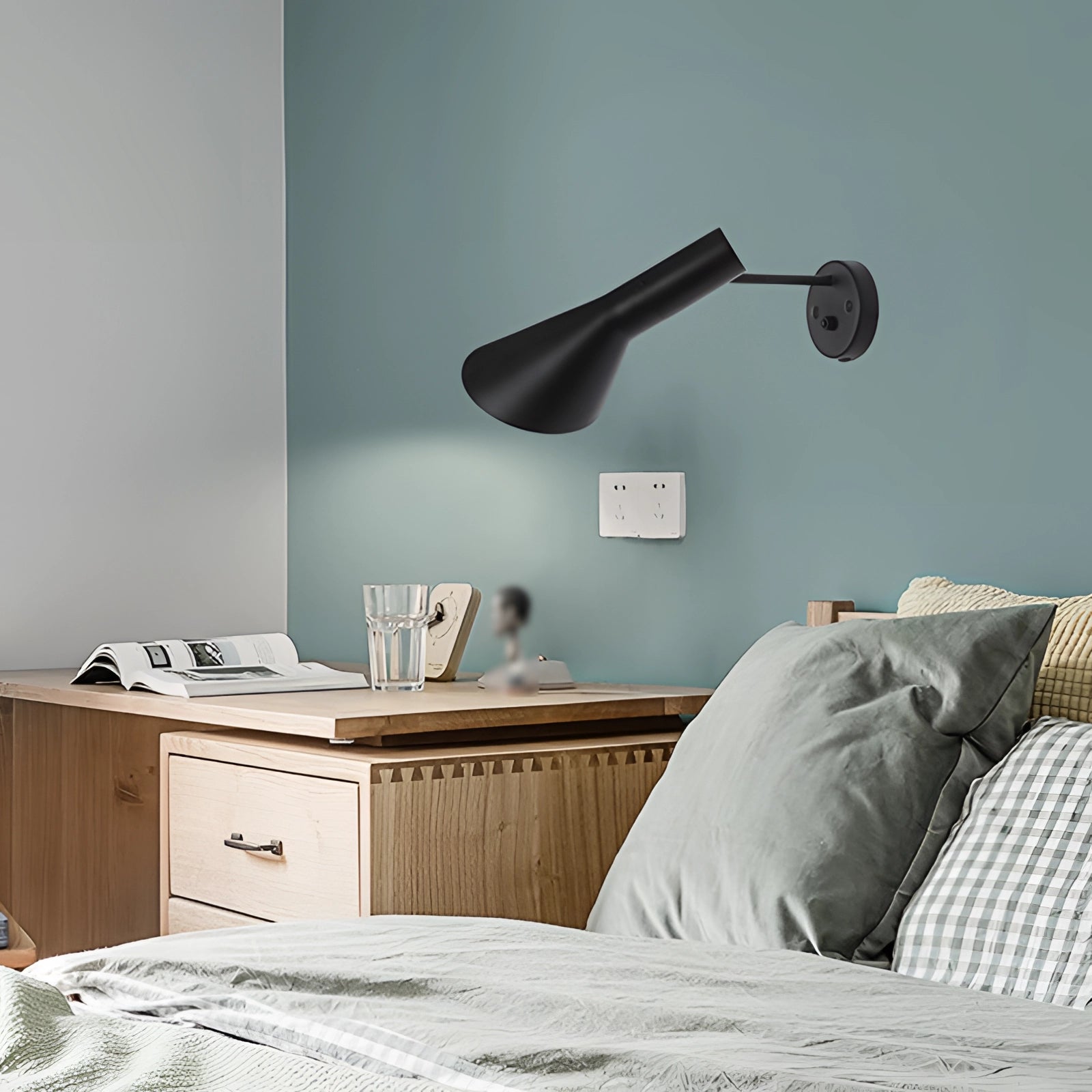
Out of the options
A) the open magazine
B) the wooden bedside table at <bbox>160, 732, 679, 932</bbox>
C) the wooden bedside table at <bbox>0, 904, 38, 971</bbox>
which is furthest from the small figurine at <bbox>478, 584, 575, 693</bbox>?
the wooden bedside table at <bbox>0, 904, 38, 971</bbox>

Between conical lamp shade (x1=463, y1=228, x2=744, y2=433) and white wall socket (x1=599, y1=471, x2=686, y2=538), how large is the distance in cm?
57

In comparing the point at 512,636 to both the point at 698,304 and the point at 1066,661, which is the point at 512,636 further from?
the point at 698,304

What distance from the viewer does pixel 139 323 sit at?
269cm

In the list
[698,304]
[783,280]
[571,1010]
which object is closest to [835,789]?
[571,1010]

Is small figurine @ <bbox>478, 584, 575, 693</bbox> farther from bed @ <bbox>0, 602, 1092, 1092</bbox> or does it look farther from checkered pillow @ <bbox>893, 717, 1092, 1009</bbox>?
checkered pillow @ <bbox>893, 717, 1092, 1009</bbox>

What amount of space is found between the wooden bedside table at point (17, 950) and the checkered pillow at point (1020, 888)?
4.61 feet

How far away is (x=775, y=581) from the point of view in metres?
2.01

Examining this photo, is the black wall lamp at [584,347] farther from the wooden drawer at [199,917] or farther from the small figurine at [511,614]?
the small figurine at [511,614]

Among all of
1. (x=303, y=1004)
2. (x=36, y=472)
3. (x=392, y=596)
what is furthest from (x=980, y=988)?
(x=36, y=472)

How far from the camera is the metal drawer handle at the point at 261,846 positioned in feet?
5.79

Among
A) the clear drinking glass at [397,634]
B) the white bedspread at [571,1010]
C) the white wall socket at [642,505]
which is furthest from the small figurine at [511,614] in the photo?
the white wall socket at [642,505]

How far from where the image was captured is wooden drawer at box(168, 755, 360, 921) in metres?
1.67

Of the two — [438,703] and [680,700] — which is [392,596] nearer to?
[438,703]

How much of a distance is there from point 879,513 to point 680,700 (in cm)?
35
